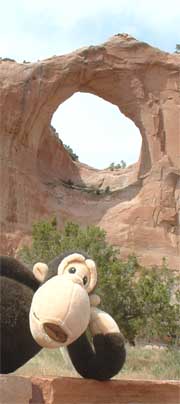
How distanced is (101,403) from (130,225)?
17.3m

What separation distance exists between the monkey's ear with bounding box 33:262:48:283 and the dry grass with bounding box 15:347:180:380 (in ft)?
9.82

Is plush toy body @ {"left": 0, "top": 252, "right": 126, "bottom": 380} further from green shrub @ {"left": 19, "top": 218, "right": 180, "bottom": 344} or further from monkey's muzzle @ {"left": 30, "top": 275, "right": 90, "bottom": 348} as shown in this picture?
green shrub @ {"left": 19, "top": 218, "right": 180, "bottom": 344}

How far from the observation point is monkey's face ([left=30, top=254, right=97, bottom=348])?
371 centimetres

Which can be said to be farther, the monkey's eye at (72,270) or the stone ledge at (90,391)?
the monkey's eye at (72,270)

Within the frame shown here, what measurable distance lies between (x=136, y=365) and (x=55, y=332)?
7.70 meters

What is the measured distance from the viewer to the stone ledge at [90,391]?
139 inches

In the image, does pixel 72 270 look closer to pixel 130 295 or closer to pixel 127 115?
pixel 130 295

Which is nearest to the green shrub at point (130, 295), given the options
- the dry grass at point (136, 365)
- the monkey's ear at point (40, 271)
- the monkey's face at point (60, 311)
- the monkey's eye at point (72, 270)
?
the dry grass at point (136, 365)

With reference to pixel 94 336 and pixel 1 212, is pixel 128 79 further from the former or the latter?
pixel 94 336

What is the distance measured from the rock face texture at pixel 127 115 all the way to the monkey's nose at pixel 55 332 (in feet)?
54.6

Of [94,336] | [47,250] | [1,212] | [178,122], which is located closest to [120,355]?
[94,336]

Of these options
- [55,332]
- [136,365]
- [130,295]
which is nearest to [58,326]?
[55,332]

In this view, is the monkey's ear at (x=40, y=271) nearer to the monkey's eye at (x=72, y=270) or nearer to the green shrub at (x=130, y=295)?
the monkey's eye at (x=72, y=270)

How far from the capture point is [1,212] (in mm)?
20891
